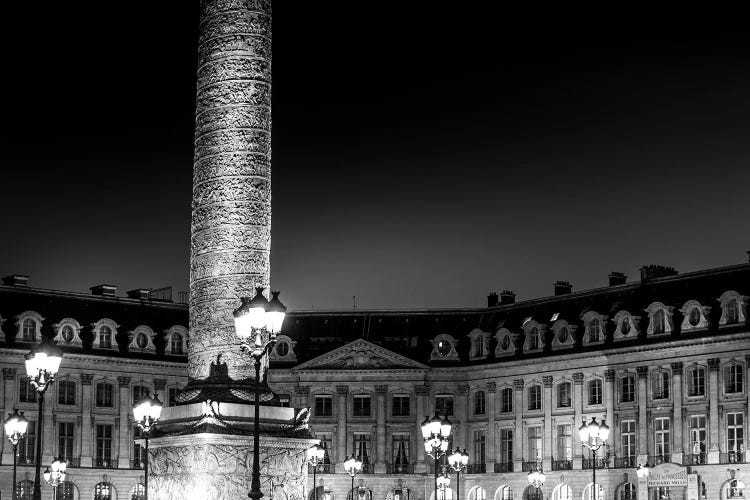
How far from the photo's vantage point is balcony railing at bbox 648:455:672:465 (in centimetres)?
6372

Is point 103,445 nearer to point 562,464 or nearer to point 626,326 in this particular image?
point 562,464

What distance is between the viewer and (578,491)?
222 ft

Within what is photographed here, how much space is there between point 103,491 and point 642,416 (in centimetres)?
→ 2459

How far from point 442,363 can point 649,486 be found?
14.3m

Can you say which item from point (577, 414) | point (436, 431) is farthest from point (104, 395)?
point (436, 431)

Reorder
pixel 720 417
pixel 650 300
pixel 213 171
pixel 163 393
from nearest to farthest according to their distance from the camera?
pixel 213 171 → pixel 720 417 → pixel 650 300 → pixel 163 393

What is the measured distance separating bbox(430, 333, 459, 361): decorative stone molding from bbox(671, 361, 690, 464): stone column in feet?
44.4

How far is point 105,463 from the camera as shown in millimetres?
70188

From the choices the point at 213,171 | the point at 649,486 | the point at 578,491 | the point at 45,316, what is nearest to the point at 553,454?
the point at 578,491

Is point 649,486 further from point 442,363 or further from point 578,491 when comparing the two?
point 442,363

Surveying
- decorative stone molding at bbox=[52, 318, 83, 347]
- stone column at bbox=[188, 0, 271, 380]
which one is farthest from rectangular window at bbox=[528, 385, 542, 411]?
stone column at bbox=[188, 0, 271, 380]

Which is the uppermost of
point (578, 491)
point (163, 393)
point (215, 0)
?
point (215, 0)

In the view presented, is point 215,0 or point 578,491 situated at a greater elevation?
point 215,0

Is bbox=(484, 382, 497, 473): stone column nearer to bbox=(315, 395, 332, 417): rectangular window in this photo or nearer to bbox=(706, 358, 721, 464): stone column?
bbox=(315, 395, 332, 417): rectangular window
